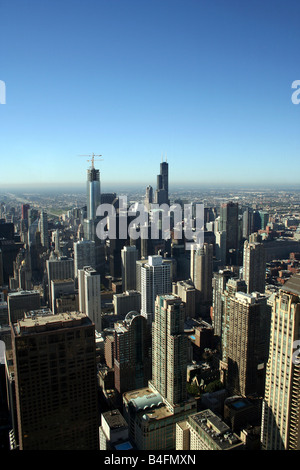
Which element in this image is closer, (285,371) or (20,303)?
(285,371)

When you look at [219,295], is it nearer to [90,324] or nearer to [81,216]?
[90,324]

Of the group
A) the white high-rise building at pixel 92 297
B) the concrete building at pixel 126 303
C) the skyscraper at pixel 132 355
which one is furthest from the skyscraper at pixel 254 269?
the skyscraper at pixel 132 355

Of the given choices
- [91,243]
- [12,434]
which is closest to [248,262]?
[91,243]

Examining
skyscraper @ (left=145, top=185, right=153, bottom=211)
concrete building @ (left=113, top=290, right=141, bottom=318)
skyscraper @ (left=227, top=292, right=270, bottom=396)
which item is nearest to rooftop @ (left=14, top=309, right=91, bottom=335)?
skyscraper @ (left=227, top=292, right=270, bottom=396)

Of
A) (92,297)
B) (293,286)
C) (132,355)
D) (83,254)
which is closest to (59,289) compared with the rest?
(92,297)

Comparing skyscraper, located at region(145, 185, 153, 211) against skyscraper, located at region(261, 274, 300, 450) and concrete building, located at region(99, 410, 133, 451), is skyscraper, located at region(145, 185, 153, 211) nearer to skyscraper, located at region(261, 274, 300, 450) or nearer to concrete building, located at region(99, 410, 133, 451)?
concrete building, located at region(99, 410, 133, 451)

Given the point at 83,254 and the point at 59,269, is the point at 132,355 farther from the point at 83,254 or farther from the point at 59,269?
the point at 83,254

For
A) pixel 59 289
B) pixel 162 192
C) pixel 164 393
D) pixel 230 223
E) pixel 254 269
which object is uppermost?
pixel 162 192
